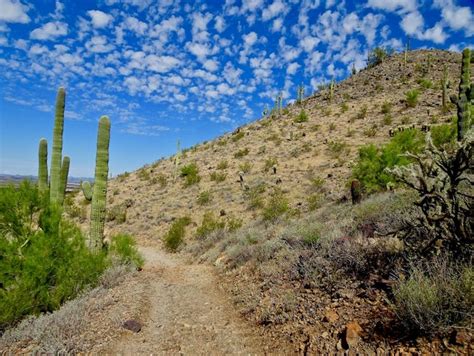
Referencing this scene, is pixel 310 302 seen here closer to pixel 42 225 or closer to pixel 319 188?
pixel 42 225

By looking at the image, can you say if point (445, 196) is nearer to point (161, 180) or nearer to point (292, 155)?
point (292, 155)

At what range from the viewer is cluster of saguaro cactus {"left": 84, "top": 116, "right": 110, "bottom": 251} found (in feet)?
30.3

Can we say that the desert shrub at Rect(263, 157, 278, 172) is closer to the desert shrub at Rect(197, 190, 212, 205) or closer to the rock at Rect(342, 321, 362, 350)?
the desert shrub at Rect(197, 190, 212, 205)

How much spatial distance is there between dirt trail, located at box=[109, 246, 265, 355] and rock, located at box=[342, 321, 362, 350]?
1.27m

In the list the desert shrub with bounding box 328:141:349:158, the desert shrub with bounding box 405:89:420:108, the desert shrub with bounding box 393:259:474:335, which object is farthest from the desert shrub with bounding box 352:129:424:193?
the desert shrub with bounding box 405:89:420:108

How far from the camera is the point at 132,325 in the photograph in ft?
18.1

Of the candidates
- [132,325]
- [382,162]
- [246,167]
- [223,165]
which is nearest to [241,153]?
[223,165]

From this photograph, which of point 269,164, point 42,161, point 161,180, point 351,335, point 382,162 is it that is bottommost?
point 351,335

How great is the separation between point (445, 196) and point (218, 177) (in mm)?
17486

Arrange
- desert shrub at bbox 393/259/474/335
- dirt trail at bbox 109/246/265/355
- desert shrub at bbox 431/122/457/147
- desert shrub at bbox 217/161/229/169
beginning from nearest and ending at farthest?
desert shrub at bbox 393/259/474/335, dirt trail at bbox 109/246/265/355, desert shrub at bbox 431/122/457/147, desert shrub at bbox 217/161/229/169

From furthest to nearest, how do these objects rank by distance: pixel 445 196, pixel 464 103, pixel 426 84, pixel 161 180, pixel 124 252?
Result: 1. pixel 426 84
2. pixel 161 180
3. pixel 464 103
4. pixel 124 252
5. pixel 445 196

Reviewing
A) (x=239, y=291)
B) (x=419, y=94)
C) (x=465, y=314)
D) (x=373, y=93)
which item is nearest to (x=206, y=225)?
(x=239, y=291)

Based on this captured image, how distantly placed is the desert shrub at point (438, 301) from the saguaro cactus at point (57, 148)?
10968mm

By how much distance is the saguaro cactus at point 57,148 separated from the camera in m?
11.1
